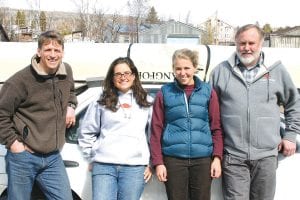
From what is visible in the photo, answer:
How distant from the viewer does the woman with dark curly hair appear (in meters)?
3.20

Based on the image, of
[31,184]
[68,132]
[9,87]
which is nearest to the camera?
[9,87]

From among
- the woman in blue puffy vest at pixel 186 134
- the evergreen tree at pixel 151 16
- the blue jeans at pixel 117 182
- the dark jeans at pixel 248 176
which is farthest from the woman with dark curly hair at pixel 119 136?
the evergreen tree at pixel 151 16

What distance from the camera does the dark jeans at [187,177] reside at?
125 inches

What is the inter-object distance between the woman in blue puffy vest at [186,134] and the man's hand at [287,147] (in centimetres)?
45

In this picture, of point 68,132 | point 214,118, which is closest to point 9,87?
point 68,132

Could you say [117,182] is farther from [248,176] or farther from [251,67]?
[251,67]

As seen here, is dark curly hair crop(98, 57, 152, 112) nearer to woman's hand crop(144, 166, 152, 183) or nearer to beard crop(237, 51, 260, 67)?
woman's hand crop(144, 166, 152, 183)

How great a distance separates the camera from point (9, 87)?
10.1 feet

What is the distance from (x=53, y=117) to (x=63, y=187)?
518 mm

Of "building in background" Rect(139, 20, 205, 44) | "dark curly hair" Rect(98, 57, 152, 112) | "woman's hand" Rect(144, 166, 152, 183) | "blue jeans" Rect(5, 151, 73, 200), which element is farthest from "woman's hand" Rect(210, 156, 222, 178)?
"building in background" Rect(139, 20, 205, 44)

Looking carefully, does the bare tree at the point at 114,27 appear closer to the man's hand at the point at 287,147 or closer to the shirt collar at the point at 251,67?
the shirt collar at the point at 251,67

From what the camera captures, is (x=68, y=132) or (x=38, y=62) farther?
A: (x=68, y=132)

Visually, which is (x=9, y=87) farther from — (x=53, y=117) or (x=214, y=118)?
(x=214, y=118)

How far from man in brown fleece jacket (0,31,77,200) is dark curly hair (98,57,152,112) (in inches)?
12.1
